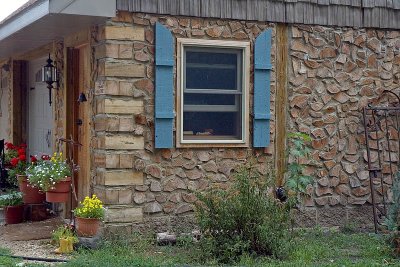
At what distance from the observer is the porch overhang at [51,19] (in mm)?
7895

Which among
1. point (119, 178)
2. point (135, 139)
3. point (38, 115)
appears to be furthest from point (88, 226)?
point (38, 115)

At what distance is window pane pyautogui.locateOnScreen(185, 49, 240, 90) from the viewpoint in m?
9.06

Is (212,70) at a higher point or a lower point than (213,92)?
higher

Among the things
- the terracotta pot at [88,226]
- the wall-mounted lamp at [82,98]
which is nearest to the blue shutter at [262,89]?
the wall-mounted lamp at [82,98]

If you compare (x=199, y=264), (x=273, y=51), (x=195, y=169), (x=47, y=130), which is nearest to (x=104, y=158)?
(x=195, y=169)

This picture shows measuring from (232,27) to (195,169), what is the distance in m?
1.88

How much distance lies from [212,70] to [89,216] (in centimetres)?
248

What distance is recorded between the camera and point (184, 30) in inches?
350

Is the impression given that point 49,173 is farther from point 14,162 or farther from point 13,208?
point 14,162

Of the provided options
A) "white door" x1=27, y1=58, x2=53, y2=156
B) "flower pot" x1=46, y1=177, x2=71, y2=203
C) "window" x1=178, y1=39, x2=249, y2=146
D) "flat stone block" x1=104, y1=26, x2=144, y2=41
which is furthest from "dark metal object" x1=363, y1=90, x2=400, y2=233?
"white door" x1=27, y1=58, x2=53, y2=156

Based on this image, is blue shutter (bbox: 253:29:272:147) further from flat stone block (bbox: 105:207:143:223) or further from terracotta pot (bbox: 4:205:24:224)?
terracotta pot (bbox: 4:205:24:224)

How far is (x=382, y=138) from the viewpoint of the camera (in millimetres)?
10070

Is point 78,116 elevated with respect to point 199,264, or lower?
elevated

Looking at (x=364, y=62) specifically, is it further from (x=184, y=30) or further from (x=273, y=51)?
(x=184, y=30)
